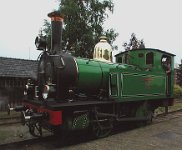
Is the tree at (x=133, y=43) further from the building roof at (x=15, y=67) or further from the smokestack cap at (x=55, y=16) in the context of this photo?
the smokestack cap at (x=55, y=16)

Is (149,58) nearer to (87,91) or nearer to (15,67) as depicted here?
(87,91)

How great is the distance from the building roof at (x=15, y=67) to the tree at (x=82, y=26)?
5.86 meters

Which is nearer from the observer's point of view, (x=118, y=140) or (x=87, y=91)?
(x=118, y=140)

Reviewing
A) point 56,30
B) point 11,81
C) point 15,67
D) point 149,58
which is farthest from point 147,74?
point 15,67

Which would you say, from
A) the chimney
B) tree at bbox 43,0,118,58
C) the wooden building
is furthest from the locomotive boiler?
tree at bbox 43,0,118,58

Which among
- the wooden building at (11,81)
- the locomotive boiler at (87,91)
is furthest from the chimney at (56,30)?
the wooden building at (11,81)

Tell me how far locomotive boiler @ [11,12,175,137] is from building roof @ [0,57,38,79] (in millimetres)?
6318

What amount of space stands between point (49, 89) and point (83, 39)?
15.2 meters

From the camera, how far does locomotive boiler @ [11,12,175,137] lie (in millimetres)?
7258

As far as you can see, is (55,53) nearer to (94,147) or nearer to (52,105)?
(52,105)

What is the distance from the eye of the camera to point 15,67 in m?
15.3

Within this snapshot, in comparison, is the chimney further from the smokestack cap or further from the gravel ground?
the gravel ground

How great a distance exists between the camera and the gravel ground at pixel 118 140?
7242mm

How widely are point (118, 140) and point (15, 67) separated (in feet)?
30.1
